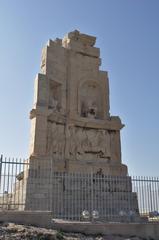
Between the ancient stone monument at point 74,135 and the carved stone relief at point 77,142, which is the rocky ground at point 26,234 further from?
the carved stone relief at point 77,142

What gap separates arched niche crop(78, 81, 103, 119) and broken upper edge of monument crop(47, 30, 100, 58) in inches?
73.6

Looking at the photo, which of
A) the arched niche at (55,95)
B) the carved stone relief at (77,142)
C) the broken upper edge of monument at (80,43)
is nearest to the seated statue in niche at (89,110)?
the carved stone relief at (77,142)

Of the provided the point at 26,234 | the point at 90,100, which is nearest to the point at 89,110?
the point at 90,100

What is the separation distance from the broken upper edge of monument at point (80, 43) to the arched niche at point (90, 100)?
6.14ft

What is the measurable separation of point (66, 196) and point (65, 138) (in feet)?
11.0

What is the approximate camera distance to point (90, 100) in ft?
59.5

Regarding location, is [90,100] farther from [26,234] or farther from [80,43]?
[26,234]

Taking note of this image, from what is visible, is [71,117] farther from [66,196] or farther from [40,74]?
[66,196]

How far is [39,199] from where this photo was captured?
495 inches

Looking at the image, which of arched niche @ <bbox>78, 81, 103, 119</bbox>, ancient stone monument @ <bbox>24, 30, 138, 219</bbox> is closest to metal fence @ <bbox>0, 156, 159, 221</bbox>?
ancient stone monument @ <bbox>24, 30, 138, 219</bbox>

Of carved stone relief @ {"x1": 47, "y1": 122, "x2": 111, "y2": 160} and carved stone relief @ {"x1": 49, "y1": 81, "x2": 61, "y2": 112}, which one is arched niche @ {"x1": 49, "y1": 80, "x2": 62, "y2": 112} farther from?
carved stone relief @ {"x1": 47, "y1": 122, "x2": 111, "y2": 160}

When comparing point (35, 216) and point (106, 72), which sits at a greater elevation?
point (106, 72)

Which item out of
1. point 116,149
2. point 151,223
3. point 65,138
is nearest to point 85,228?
point 151,223

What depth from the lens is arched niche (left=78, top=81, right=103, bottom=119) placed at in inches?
686
